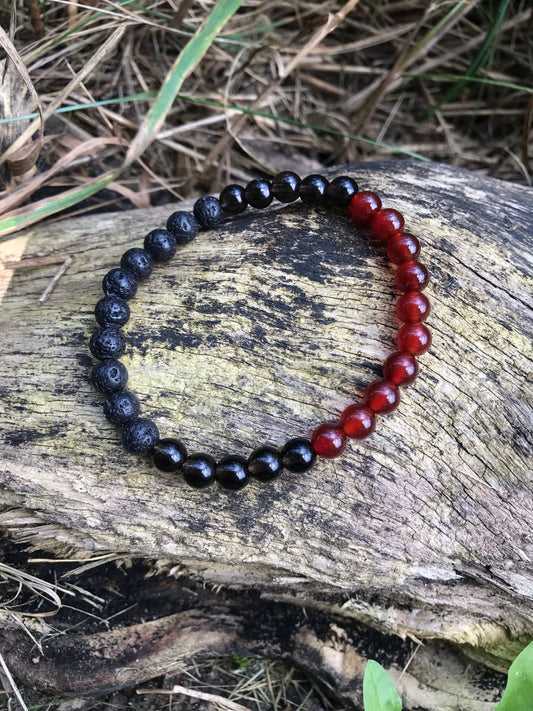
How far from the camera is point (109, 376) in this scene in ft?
6.23

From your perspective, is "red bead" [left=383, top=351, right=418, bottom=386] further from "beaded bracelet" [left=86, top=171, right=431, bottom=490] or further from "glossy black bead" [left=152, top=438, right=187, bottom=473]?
"glossy black bead" [left=152, top=438, right=187, bottom=473]

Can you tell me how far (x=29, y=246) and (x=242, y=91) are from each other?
1531 millimetres

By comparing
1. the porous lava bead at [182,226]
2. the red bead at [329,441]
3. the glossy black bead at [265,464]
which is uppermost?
the porous lava bead at [182,226]

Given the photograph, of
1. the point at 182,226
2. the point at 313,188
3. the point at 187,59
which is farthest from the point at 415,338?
the point at 187,59

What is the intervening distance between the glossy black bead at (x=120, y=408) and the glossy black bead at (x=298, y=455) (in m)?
0.48

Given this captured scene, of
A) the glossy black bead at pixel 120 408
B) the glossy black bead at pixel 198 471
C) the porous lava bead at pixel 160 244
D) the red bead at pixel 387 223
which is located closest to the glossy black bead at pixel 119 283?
the porous lava bead at pixel 160 244

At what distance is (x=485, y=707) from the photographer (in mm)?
2062

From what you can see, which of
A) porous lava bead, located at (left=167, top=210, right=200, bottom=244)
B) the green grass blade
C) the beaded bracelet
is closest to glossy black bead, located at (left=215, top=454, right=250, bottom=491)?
the beaded bracelet

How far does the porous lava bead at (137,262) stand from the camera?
6.91 feet

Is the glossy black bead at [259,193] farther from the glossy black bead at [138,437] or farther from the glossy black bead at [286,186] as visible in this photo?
the glossy black bead at [138,437]

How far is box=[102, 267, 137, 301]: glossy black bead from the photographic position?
2.05m

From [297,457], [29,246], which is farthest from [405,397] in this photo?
[29,246]

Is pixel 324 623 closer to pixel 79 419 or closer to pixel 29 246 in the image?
pixel 79 419

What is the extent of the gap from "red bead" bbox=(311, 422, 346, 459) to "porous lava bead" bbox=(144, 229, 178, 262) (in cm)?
82
